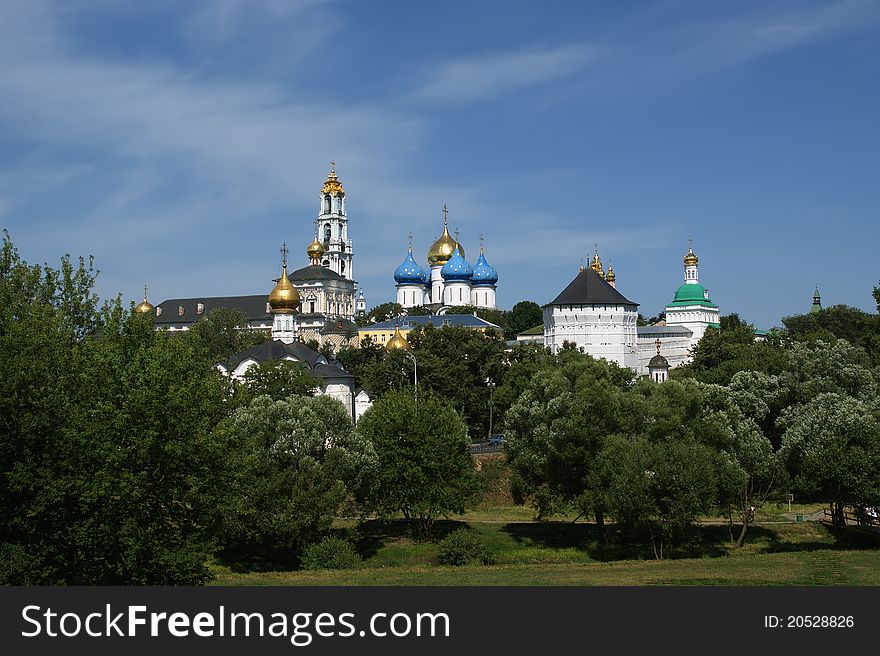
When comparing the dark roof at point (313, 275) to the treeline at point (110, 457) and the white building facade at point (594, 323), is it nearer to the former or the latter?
the white building facade at point (594, 323)

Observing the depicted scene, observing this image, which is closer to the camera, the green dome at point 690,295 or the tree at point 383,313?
the green dome at point 690,295

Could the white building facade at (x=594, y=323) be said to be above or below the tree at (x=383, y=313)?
below

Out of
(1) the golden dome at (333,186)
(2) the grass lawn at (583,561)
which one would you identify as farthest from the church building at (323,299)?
(2) the grass lawn at (583,561)

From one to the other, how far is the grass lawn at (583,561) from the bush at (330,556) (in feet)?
2.70

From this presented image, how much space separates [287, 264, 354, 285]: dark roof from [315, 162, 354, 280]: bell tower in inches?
321

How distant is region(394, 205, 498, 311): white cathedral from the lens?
133 metres

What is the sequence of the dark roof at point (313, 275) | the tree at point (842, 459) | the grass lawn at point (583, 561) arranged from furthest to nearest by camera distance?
1. the dark roof at point (313, 275)
2. the tree at point (842, 459)
3. the grass lawn at point (583, 561)

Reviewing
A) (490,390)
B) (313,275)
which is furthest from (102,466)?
(313,275)

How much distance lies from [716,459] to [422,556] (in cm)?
1043

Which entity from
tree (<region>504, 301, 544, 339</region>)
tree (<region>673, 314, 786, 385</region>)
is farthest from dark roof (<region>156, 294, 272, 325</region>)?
tree (<region>673, 314, 786, 385</region>)

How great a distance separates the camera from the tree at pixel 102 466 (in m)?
22.6

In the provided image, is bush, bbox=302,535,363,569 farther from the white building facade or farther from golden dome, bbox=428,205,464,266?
golden dome, bbox=428,205,464,266

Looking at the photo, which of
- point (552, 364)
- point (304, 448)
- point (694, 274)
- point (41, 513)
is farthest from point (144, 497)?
point (694, 274)

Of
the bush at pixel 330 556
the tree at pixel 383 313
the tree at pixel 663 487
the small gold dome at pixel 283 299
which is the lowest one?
the bush at pixel 330 556
